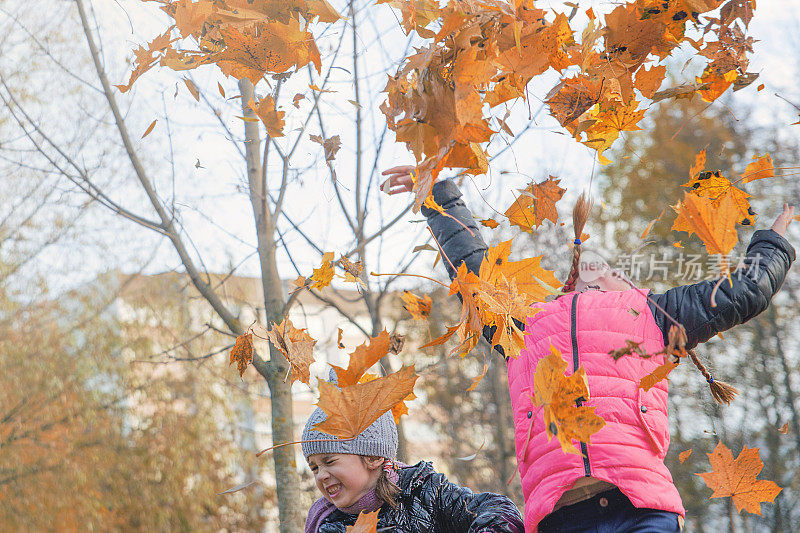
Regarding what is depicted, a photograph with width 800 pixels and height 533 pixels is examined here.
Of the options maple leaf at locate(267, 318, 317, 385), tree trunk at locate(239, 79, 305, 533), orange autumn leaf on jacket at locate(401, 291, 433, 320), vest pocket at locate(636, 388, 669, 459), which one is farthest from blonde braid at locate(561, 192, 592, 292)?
tree trunk at locate(239, 79, 305, 533)

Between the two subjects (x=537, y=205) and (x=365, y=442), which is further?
(x=365, y=442)

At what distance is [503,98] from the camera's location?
1.99 m

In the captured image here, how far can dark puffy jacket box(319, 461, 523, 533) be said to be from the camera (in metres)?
1.91

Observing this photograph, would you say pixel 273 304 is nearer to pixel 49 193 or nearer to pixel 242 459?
pixel 49 193

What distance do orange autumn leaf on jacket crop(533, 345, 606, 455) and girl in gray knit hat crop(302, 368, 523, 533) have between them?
0.56 m

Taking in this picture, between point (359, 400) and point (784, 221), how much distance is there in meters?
1.19

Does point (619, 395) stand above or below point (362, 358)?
below

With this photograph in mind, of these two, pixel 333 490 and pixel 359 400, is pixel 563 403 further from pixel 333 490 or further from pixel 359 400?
pixel 333 490

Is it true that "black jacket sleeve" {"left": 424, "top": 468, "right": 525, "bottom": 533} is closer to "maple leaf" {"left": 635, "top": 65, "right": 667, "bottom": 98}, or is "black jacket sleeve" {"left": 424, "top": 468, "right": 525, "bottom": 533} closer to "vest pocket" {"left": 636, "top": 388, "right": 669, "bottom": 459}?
"vest pocket" {"left": 636, "top": 388, "right": 669, "bottom": 459}

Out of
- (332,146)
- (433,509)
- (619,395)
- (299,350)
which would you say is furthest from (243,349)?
(619,395)

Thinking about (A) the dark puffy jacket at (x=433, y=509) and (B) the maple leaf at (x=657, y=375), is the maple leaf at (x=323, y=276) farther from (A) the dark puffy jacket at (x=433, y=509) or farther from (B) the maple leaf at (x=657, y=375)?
(B) the maple leaf at (x=657, y=375)

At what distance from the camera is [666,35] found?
1.87 metres

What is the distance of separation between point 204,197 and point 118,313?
974cm

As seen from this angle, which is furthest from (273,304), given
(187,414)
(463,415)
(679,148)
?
(679,148)
